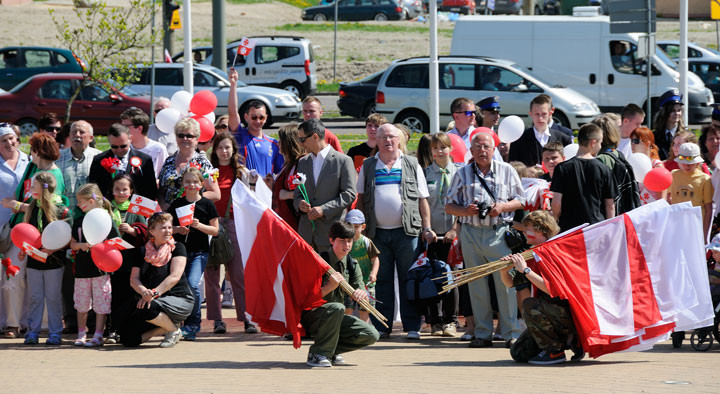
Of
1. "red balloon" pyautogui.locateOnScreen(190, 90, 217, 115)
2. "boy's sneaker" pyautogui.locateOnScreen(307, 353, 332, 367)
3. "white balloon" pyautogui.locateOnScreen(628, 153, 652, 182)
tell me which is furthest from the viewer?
"red balloon" pyautogui.locateOnScreen(190, 90, 217, 115)

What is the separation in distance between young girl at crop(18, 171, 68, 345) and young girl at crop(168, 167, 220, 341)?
1128mm

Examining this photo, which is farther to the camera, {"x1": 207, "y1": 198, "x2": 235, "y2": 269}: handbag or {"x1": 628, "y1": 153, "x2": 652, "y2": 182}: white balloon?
{"x1": 628, "y1": 153, "x2": 652, "y2": 182}: white balloon

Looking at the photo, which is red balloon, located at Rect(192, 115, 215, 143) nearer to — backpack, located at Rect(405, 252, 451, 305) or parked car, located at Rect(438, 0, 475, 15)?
backpack, located at Rect(405, 252, 451, 305)

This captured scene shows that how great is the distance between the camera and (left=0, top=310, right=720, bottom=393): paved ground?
7.83 meters

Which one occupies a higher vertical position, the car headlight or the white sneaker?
the car headlight

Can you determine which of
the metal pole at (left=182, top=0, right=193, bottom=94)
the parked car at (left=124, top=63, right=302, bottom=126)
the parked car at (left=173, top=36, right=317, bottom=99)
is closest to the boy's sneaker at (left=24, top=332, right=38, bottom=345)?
the metal pole at (left=182, top=0, right=193, bottom=94)

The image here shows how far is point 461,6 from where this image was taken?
165ft

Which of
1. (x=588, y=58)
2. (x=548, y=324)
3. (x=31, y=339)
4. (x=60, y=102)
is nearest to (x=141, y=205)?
(x=31, y=339)

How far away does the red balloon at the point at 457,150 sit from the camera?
11.2 m

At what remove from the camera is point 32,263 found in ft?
33.3

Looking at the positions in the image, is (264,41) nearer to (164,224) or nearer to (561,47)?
(561,47)

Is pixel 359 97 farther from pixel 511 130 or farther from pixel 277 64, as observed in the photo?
pixel 511 130

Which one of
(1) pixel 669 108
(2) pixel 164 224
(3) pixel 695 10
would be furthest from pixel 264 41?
(2) pixel 164 224

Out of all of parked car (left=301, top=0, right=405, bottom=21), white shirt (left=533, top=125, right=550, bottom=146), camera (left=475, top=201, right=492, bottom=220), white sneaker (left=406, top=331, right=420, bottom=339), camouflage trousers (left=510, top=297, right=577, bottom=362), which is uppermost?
parked car (left=301, top=0, right=405, bottom=21)
